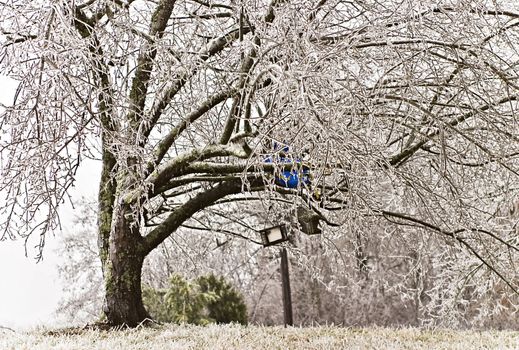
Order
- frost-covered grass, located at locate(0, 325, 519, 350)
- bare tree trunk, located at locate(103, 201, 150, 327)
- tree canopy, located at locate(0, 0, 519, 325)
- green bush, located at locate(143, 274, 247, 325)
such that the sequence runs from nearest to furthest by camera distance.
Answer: tree canopy, located at locate(0, 0, 519, 325), frost-covered grass, located at locate(0, 325, 519, 350), bare tree trunk, located at locate(103, 201, 150, 327), green bush, located at locate(143, 274, 247, 325)

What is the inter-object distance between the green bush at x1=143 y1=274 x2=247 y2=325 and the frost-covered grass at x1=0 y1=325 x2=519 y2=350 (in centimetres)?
531

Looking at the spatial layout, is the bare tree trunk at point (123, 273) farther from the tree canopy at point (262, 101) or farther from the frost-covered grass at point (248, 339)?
the frost-covered grass at point (248, 339)

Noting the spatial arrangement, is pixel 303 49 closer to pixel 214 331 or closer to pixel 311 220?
pixel 311 220

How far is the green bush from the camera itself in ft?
41.5

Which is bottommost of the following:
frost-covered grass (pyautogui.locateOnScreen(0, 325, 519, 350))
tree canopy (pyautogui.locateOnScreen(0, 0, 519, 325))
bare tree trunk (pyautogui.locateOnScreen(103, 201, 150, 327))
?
frost-covered grass (pyautogui.locateOnScreen(0, 325, 519, 350))

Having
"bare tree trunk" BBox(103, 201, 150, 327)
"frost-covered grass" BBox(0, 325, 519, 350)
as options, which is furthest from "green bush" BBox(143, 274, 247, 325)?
"frost-covered grass" BBox(0, 325, 519, 350)

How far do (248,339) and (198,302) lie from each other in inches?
264

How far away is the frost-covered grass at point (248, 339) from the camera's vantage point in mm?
5891

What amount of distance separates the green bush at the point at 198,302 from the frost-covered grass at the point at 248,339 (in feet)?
17.4

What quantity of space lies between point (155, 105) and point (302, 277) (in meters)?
9.86

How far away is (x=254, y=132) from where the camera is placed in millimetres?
6270

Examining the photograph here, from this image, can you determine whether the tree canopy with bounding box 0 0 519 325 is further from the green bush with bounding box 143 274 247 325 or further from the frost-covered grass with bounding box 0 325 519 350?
the green bush with bounding box 143 274 247 325

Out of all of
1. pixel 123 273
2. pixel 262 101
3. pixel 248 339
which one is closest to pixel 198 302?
pixel 123 273

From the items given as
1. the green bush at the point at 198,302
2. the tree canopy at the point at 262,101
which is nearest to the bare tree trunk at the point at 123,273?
the tree canopy at the point at 262,101
